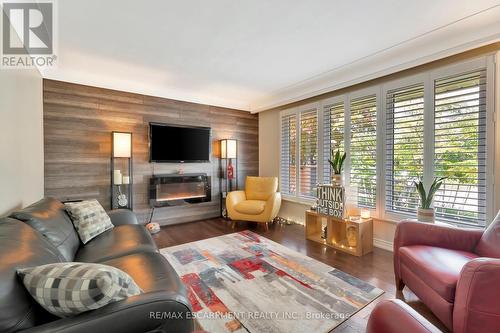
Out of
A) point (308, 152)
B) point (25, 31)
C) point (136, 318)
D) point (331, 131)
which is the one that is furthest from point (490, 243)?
point (25, 31)

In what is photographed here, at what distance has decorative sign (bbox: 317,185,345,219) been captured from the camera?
2.99m

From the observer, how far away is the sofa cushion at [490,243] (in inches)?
64.8

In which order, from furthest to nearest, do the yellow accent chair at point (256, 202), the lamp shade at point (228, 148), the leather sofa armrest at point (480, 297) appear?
the lamp shade at point (228, 148), the yellow accent chair at point (256, 202), the leather sofa armrest at point (480, 297)

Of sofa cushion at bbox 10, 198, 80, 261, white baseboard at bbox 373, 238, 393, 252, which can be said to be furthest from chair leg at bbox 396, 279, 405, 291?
sofa cushion at bbox 10, 198, 80, 261

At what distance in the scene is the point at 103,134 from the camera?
3459 mm

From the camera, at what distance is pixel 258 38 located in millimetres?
2357

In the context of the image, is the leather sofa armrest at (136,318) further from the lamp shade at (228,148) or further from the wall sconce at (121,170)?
the lamp shade at (228,148)

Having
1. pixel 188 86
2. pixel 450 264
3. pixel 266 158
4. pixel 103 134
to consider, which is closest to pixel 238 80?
pixel 188 86

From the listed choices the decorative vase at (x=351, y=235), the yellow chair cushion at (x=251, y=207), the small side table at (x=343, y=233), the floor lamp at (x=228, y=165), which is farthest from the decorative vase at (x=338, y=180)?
the floor lamp at (x=228, y=165)

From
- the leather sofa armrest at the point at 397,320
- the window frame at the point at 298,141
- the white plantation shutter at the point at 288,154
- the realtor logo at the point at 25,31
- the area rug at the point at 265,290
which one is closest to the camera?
the leather sofa armrest at the point at 397,320

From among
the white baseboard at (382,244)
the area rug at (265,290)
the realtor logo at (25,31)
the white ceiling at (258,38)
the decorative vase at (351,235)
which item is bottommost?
the area rug at (265,290)

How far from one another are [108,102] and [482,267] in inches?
176

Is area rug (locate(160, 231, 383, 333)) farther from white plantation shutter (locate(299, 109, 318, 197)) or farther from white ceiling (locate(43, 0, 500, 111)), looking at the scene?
white ceiling (locate(43, 0, 500, 111))

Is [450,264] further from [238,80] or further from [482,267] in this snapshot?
[238,80]
